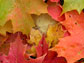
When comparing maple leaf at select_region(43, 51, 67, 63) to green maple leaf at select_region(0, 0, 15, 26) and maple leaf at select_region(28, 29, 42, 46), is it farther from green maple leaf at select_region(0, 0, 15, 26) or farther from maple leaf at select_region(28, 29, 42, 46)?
green maple leaf at select_region(0, 0, 15, 26)

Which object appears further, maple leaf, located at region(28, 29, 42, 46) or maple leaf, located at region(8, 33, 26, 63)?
maple leaf, located at region(28, 29, 42, 46)

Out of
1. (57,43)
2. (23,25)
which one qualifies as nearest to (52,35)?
(57,43)

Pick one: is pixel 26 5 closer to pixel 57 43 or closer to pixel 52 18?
pixel 52 18

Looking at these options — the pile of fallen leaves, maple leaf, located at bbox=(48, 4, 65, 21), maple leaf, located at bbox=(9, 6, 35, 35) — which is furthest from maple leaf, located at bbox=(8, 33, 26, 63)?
maple leaf, located at bbox=(48, 4, 65, 21)

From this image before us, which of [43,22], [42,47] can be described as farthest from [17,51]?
[43,22]

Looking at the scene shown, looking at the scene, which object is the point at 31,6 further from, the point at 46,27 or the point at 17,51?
the point at 17,51

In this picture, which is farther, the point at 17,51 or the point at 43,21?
the point at 43,21

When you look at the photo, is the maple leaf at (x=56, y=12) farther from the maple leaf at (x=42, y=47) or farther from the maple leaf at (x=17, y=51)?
the maple leaf at (x=17, y=51)
